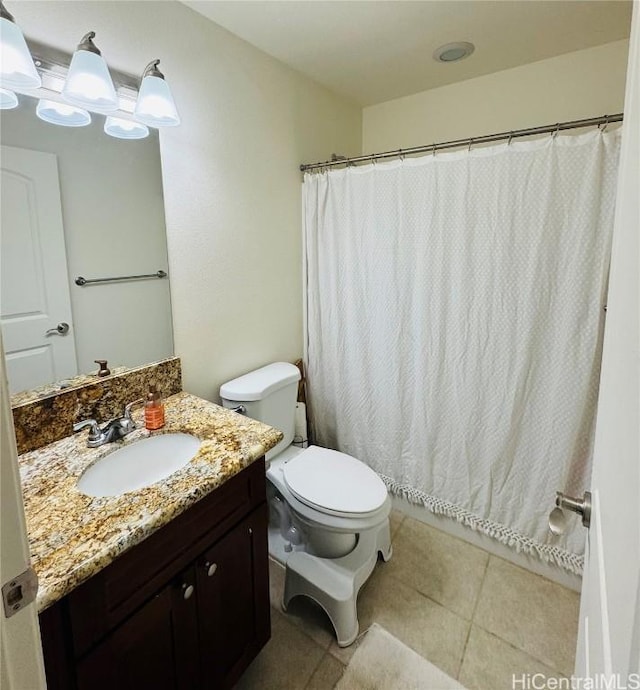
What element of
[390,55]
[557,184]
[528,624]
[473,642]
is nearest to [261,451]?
[473,642]

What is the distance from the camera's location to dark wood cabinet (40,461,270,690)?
29.9 inches

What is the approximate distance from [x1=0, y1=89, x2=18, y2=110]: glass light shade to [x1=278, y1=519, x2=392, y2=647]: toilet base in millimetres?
1783

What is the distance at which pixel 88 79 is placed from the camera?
1.12 m

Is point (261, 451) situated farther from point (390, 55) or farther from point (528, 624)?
point (390, 55)

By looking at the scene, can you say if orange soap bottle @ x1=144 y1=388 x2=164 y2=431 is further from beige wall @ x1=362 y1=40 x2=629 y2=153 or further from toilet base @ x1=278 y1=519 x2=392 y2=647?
beige wall @ x1=362 y1=40 x2=629 y2=153

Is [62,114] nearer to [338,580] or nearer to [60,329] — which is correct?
[60,329]

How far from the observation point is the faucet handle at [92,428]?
1173 millimetres

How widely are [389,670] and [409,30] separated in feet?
8.30

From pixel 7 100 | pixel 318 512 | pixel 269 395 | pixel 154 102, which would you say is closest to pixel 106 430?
pixel 269 395

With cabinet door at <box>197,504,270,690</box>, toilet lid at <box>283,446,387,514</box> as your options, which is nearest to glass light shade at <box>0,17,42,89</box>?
cabinet door at <box>197,504,270,690</box>

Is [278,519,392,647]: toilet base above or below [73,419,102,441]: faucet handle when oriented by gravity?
below

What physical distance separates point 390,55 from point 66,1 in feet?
4.42

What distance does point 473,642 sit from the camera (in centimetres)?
143

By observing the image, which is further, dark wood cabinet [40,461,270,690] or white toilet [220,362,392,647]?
white toilet [220,362,392,647]
